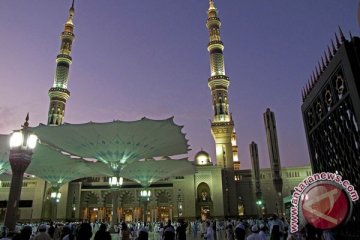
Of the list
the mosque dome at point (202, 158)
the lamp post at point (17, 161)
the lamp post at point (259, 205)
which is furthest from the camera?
the mosque dome at point (202, 158)

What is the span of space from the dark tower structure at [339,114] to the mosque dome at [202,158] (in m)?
37.0

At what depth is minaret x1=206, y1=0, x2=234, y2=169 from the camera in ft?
134

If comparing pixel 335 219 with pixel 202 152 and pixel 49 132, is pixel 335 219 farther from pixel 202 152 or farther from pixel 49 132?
pixel 202 152

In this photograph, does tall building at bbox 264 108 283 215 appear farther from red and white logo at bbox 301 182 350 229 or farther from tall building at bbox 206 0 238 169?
red and white logo at bbox 301 182 350 229

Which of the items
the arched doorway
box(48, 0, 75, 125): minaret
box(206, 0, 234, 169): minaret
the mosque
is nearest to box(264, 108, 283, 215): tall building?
the mosque

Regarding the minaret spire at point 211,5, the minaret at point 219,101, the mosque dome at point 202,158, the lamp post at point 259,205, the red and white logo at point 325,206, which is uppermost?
the minaret spire at point 211,5

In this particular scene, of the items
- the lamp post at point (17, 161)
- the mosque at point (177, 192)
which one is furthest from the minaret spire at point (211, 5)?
the lamp post at point (17, 161)

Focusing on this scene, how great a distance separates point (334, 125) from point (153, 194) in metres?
35.3

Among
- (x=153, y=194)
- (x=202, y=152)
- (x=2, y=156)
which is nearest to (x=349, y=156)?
(x=2, y=156)

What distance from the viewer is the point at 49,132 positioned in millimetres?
18469

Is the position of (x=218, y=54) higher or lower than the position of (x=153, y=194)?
higher

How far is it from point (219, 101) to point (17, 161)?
35327 mm

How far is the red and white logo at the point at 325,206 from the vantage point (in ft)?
15.4

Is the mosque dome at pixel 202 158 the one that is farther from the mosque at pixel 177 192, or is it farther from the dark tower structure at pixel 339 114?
the dark tower structure at pixel 339 114
